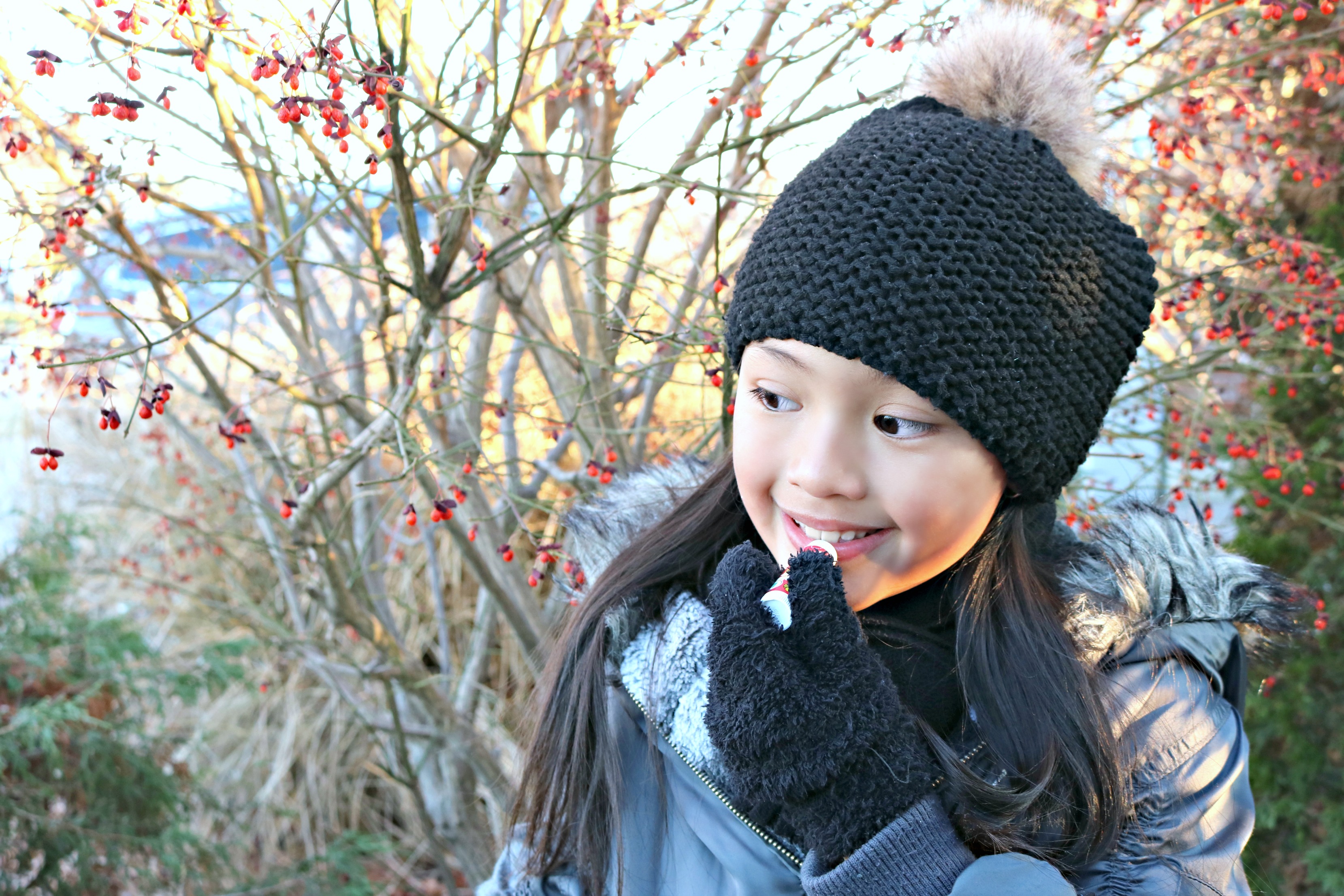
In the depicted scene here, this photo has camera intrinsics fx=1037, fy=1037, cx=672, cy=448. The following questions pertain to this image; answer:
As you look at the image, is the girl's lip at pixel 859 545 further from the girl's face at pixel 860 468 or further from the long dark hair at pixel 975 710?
the long dark hair at pixel 975 710

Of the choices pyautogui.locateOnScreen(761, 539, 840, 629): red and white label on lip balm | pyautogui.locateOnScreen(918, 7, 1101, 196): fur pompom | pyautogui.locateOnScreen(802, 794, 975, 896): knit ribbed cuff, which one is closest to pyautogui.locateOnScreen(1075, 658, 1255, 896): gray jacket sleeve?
pyautogui.locateOnScreen(802, 794, 975, 896): knit ribbed cuff

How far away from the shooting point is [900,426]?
1.43 meters

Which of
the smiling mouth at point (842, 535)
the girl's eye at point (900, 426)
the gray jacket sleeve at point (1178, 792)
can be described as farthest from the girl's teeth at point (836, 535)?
the gray jacket sleeve at point (1178, 792)

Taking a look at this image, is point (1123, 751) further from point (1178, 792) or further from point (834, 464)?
point (834, 464)

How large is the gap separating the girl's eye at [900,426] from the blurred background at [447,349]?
0.58 metres

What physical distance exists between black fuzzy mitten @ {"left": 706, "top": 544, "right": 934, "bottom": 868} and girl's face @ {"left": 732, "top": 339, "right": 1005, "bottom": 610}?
0.09 metres

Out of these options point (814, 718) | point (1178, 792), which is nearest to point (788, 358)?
point (814, 718)

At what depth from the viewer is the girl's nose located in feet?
4.58

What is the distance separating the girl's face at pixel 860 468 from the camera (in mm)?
1406

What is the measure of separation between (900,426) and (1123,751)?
Result: 0.58 meters

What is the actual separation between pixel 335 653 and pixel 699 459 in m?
1.42

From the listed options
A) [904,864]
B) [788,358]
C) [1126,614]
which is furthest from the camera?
[1126,614]

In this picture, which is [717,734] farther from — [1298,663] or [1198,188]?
[1298,663]

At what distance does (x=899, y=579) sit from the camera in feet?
4.94
